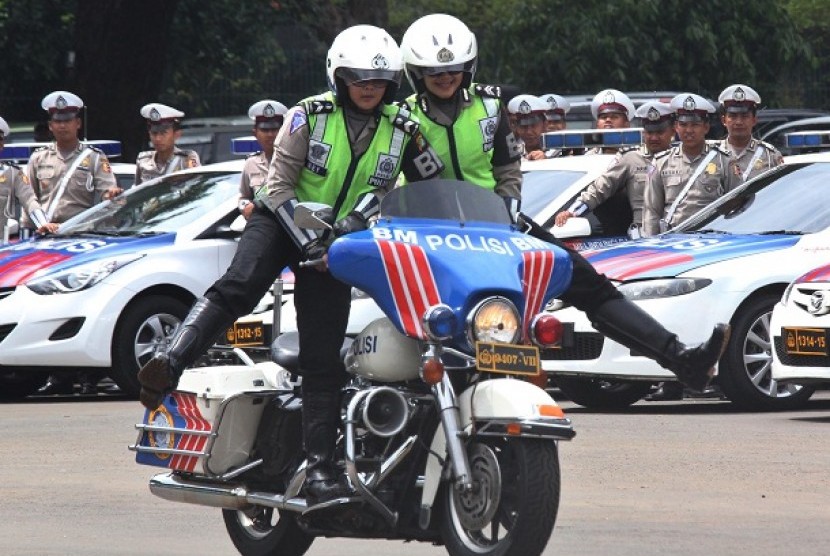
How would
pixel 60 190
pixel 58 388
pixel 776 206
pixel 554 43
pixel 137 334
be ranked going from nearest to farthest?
pixel 776 206 < pixel 137 334 < pixel 58 388 < pixel 60 190 < pixel 554 43

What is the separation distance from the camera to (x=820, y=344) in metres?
11.9

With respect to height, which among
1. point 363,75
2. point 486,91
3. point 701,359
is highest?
point 363,75

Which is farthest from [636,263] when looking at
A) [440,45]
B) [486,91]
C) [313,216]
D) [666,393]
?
[313,216]

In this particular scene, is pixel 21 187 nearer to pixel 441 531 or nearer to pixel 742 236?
pixel 742 236

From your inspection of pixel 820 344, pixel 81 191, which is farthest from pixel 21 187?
pixel 820 344

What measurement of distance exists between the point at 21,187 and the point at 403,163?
30.0 ft

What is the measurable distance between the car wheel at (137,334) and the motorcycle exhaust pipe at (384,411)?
7.47 m

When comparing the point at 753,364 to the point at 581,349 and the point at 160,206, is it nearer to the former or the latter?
the point at 581,349

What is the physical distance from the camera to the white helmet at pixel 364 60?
7.68 metres

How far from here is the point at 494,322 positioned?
699 cm

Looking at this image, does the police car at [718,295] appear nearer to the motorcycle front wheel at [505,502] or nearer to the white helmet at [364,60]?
the white helmet at [364,60]

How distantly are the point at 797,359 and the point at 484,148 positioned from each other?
409cm

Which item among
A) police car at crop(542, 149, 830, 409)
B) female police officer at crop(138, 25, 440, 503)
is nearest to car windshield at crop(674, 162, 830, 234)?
police car at crop(542, 149, 830, 409)

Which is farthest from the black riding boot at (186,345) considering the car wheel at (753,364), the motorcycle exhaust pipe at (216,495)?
the car wheel at (753,364)
